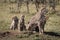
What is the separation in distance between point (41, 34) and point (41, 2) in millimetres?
12332

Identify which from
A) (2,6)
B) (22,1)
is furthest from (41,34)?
(2,6)

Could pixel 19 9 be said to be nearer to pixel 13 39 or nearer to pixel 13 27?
pixel 13 27

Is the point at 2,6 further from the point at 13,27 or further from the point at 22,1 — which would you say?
the point at 13,27

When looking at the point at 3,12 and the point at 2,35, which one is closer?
the point at 2,35

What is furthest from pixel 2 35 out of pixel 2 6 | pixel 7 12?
pixel 2 6

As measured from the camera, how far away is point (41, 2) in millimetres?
23844

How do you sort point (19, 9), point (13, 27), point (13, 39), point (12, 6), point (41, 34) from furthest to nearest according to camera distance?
point (12, 6) → point (19, 9) → point (13, 27) → point (41, 34) → point (13, 39)

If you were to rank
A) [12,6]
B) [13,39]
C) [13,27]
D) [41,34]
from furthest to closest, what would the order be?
[12,6] < [13,27] < [41,34] < [13,39]

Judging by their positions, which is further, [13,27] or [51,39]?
[13,27]

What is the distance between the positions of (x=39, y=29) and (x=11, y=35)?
1541mm

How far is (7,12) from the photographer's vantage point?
22.8 m

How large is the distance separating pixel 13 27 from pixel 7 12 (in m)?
8.50

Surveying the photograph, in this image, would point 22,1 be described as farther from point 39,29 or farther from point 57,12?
point 39,29

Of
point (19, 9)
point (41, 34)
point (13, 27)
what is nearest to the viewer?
point (41, 34)
